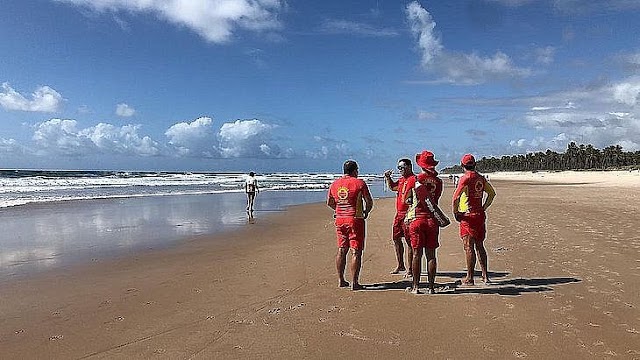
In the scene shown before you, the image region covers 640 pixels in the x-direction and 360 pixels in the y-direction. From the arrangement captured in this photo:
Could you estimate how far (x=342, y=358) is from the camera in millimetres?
4598

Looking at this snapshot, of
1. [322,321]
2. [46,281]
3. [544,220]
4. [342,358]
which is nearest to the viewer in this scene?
[342,358]

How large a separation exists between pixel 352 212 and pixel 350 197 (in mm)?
228

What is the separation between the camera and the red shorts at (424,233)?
6.64 m

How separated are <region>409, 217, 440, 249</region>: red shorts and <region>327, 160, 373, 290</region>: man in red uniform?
0.75 metres

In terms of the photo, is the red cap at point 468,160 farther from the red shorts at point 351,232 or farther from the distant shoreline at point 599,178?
the distant shoreline at point 599,178

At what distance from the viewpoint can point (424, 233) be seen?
21.8 ft

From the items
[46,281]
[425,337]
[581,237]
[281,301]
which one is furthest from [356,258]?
[581,237]

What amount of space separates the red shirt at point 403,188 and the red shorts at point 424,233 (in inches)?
16.2

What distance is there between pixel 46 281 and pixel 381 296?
18.3 feet

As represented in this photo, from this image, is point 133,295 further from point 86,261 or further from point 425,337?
point 425,337

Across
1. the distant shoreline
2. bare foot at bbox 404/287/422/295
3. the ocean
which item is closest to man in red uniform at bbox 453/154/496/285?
bare foot at bbox 404/287/422/295

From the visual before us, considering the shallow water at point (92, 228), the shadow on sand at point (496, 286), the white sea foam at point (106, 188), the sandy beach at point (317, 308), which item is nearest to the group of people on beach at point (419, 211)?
the shadow on sand at point (496, 286)

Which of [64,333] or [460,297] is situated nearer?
[64,333]

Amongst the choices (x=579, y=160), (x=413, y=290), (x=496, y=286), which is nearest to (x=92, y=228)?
(x=413, y=290)
